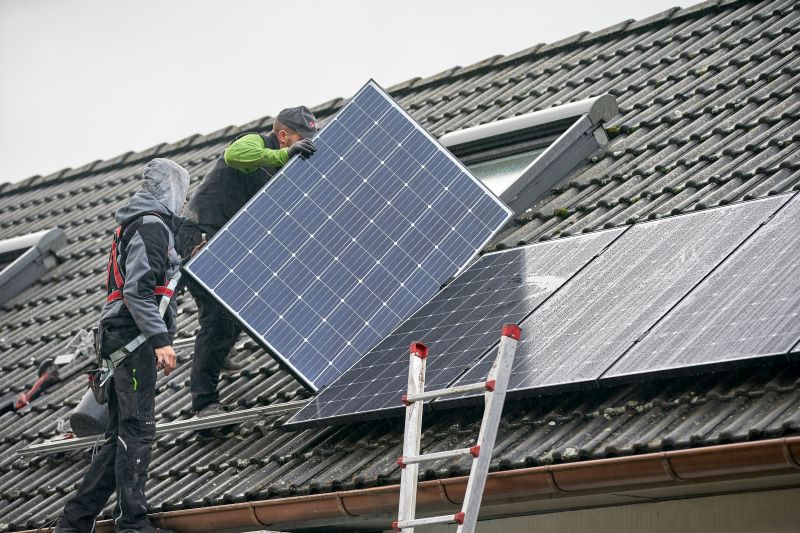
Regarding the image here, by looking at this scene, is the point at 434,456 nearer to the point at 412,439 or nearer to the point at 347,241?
the point at 412,439

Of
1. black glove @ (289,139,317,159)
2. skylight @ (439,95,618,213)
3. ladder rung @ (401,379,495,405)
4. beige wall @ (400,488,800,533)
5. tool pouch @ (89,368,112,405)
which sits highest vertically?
black glove @ (289,139,317,159)

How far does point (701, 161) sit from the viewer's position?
992 cm

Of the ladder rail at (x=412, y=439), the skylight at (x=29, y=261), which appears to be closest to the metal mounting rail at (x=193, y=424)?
the ladder rail at (x=412, y=439)

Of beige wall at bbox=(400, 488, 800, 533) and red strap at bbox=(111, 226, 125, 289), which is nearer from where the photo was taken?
beige wall at bbox=(400, 488, 800, 533)

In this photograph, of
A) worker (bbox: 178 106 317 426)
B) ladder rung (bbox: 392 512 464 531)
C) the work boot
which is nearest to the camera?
ladder rung (bbox: 392 512 464 531)

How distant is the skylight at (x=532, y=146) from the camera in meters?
10.7

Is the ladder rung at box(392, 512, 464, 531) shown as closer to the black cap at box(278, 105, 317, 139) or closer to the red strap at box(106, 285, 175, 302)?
the red strap at box(106, 285, 175, 302)

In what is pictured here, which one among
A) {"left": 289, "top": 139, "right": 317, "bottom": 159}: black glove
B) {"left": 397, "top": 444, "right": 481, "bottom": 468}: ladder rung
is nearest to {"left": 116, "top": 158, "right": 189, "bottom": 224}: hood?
{"left": 289, "top": 139, "right": 317, "bottom": 159}: black glove

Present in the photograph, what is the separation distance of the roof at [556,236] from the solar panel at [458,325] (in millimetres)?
200

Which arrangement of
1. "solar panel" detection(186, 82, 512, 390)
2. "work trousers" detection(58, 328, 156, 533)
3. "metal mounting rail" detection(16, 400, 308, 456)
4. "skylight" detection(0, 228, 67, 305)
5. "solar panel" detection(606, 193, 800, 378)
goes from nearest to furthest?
"solar panel" detection(606, 193, 800, 378)
"work trousers" detection(58, 328, 156, 533)
"solar panel" detection(186, 82, 512, 390)
"metal mounting rail" detection(16, 400, 308, 456)
"skylight" detection(0, 228, 67, 305)

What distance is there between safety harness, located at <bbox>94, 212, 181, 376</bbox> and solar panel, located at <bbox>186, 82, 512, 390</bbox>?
389mm

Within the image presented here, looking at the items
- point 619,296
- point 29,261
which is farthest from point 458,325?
point 29,261

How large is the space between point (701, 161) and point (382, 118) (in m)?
2.20

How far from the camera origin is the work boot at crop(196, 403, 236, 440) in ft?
32.2
